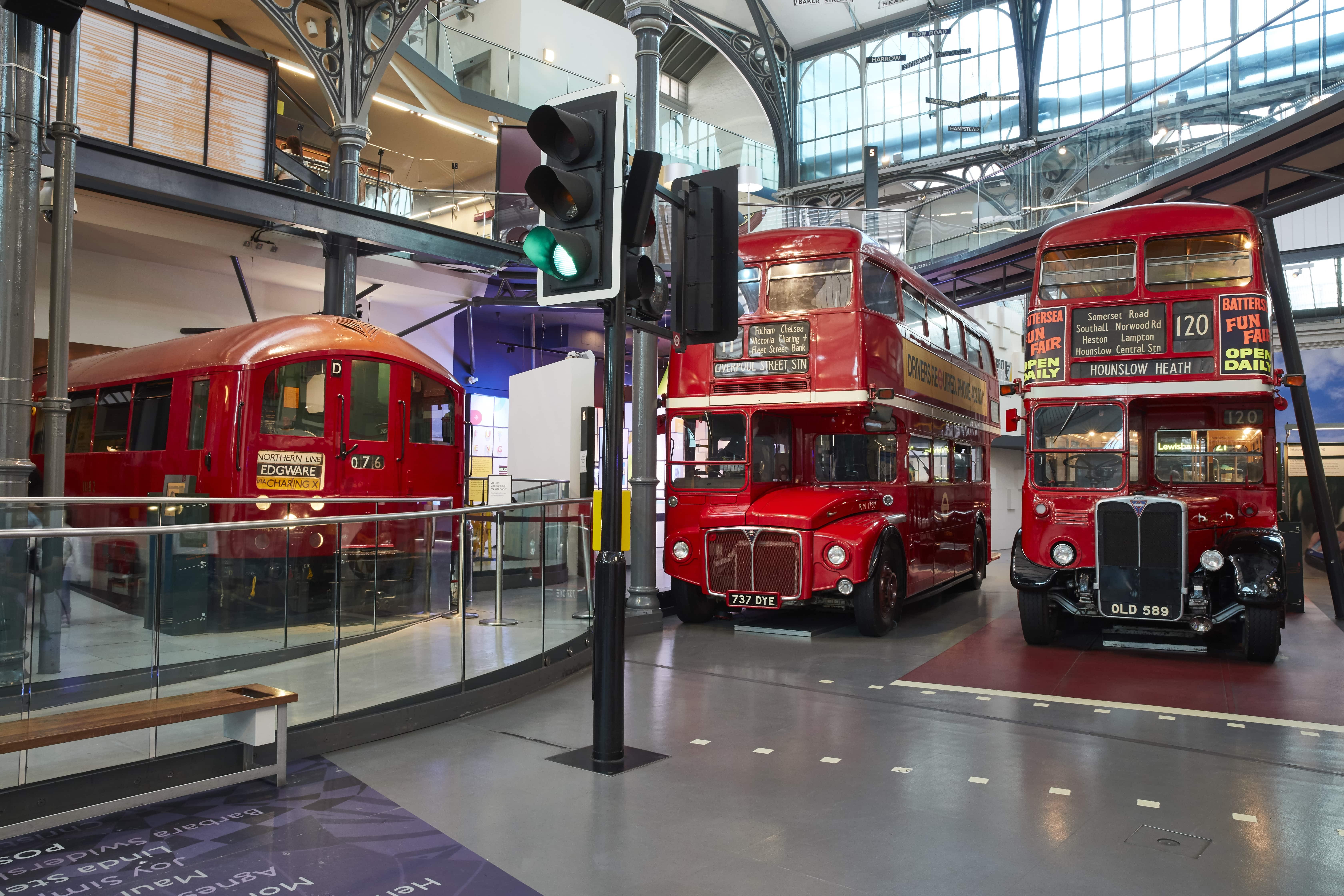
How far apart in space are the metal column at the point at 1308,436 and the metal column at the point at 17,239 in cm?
1214

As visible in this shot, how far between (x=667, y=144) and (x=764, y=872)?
23.6m

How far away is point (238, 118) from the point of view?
12.6 m

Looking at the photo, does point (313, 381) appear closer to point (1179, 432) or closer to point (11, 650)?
point (11, 650)

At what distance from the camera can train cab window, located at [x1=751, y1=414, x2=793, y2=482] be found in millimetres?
10266

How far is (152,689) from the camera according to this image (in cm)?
446

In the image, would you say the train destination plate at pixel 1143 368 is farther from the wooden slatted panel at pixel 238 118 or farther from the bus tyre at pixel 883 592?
the wooden slatted panel at pixel 238 118

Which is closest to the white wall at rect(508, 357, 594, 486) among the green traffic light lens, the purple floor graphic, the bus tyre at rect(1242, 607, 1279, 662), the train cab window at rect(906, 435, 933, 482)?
the train cab window at rect(906, 435, 933, 482)

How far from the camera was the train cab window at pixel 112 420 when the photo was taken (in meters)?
10.8

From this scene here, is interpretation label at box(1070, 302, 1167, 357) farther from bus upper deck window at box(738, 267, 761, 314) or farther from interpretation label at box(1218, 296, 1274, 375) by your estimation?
bus upper deck window at box(738, 267, 761, 314)

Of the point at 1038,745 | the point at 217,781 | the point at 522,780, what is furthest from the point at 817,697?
the point at 217,781

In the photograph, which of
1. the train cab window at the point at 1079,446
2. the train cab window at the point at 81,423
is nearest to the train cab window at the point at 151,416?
the train cab window at the point at 81,423

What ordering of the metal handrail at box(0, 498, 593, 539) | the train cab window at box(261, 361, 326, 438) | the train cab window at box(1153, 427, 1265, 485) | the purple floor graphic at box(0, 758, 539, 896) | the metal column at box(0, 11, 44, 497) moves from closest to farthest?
the purple floor graphic at box(0, 758, 539, 896), the metal handrail at box(0, 498, 593, 539), the metal column at box(0, 11, 44, 497), the train cab window at box(1153, 427, 1265, 485), the train cab window at box(261, 361, 326, 438)

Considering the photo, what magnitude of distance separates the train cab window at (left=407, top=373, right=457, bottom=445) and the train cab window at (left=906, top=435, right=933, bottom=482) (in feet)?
18.1

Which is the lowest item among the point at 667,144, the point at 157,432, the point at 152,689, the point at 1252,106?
the point at 152,689
